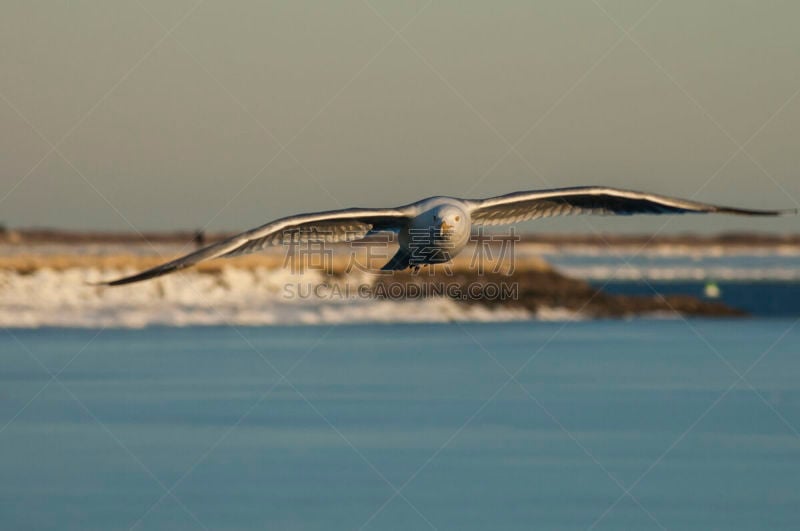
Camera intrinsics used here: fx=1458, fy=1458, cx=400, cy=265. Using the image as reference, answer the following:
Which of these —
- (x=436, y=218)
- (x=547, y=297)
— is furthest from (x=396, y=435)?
(x=547, y=297)

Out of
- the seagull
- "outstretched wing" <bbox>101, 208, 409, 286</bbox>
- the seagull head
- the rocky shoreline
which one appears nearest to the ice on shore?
the rocky shoreline

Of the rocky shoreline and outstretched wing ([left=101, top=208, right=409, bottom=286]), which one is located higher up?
the rocky shoreline

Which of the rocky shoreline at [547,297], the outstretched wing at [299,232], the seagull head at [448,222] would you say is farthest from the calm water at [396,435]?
the rocky shoreline at [547,297]

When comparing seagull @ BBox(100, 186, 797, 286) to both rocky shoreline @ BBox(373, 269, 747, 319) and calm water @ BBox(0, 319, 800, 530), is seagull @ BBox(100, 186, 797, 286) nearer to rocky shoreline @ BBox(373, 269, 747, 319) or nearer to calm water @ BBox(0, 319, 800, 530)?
calm water @ BBox(0, 319, 800, 530)

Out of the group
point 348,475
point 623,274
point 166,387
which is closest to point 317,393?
point 166,387

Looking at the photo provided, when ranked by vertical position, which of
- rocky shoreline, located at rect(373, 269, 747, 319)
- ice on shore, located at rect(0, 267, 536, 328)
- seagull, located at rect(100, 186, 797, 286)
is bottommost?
ice on shore, located at rect(0, 267, 536, 328)

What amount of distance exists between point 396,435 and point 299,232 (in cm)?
343

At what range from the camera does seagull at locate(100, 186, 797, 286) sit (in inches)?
733

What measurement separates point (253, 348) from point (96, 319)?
6.86 metres

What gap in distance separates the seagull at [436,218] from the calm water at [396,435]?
290 centimetres

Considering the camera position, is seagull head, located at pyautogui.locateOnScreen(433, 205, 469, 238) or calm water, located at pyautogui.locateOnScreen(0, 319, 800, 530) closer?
calm water, located at pyautogui.locateOnScreen(0, 319, 800, 530)

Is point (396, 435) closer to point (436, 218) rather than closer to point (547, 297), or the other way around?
point (436, 218)

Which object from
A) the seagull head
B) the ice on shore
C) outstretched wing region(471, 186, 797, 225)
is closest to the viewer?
the seagull head

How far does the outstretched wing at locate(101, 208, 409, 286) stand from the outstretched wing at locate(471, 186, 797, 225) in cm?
136
